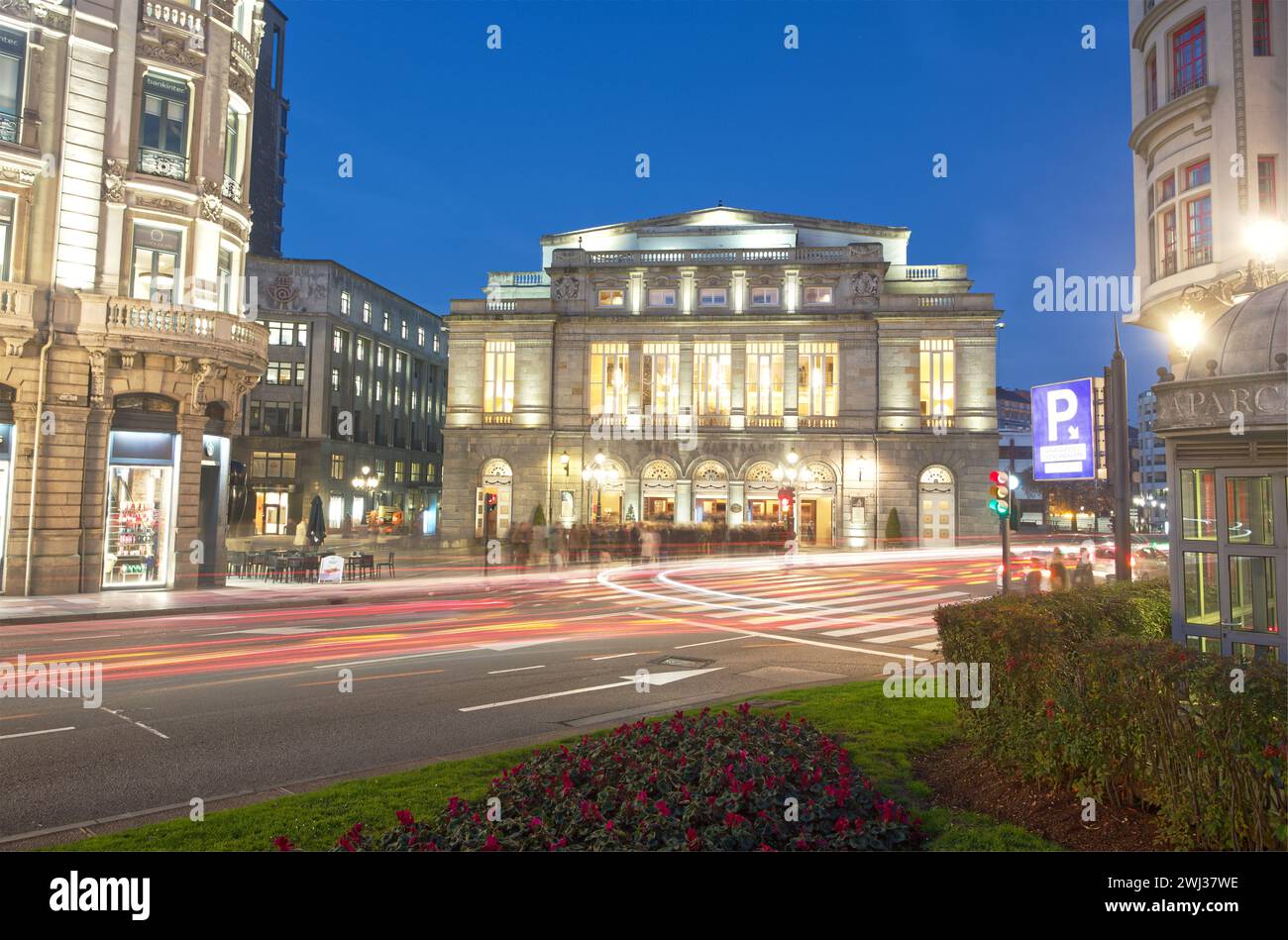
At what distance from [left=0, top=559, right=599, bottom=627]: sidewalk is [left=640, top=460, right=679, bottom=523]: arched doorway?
21396 millimetres

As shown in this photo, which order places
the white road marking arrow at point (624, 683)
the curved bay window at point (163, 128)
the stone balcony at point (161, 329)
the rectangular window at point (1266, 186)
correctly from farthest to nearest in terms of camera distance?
1. the curved bay window at point (163, 128)
2. the stone balcony at point (161, 329)
3. the rectangular window at point (1266, 186)
4. the white road marking arrow at point (624, 683)

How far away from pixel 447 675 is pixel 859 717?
287 inches

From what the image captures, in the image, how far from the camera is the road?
836 centimetres

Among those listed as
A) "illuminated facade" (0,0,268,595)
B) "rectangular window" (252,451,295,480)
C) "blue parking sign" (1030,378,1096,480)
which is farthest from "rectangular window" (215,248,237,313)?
"rectangular window" (252,451,295,480)

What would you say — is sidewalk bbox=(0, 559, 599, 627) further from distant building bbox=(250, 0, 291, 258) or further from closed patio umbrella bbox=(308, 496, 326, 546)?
distant building bbox=(250, 0, 291, 258)

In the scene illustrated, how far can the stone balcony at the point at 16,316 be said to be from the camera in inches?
867

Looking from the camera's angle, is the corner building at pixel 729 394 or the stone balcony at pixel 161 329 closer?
the stone balcony at pixel 161 329

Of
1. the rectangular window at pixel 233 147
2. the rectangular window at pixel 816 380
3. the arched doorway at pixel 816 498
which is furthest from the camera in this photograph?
the rectangular window at pixel 816 380

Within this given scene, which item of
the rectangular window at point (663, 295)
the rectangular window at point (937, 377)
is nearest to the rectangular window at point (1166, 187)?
the rectangular window at point (937, 377)

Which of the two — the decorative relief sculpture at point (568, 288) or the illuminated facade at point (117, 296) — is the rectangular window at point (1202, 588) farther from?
the decorative relief sculpture at point (568, 288)

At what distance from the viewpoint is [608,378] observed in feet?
177

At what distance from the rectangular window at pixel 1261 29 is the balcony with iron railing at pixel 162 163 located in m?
30.1
